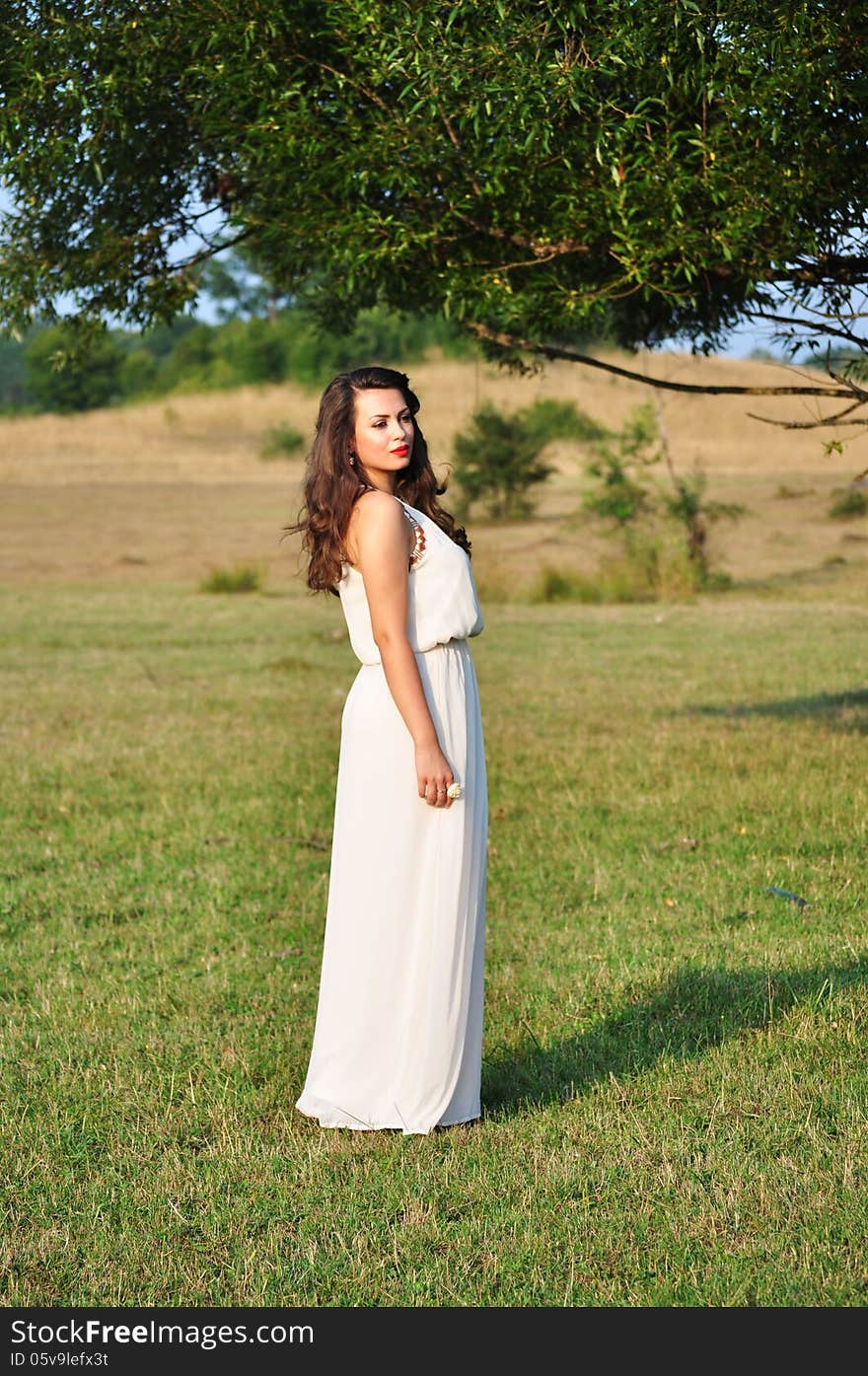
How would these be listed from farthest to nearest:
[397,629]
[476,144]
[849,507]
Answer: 1. [849,507]
2. [476,144]
3. [397,629]

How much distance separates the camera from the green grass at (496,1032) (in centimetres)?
390

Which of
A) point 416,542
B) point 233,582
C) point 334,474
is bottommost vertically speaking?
point 233,582

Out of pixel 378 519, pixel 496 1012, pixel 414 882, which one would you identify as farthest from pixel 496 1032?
pixel 378 519

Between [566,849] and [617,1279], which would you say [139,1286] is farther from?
[566,849]

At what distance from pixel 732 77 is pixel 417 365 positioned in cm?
5715

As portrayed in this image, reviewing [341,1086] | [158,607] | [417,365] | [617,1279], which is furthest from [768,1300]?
[417,365]

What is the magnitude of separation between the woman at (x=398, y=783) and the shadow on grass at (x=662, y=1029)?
48cm

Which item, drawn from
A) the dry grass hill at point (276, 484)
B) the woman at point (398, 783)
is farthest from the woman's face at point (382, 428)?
Result: the dry grass hill at point (276, 484)

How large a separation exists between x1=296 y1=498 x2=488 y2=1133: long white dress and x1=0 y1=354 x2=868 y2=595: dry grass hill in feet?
49.4

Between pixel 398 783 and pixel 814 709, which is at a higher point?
pixel 398 783

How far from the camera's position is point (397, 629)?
173 inches

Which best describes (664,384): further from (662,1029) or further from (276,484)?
(276,484)

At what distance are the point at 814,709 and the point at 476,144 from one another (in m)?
7.27

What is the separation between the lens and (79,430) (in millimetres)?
54719
